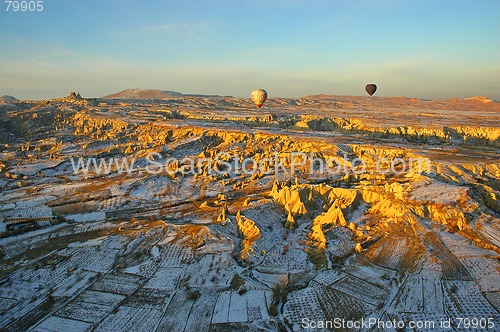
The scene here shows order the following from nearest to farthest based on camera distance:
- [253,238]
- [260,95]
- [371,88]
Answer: [253,238]
[371,88]
[260,95]

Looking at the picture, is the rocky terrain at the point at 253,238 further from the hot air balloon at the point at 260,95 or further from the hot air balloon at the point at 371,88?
the hot air balloon at the point at 260,95

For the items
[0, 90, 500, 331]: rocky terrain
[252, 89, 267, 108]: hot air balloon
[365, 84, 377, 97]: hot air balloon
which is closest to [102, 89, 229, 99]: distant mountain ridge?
[252, 89, 267, 108]: hot air balloon

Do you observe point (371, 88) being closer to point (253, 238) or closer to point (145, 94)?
point (253, 238)

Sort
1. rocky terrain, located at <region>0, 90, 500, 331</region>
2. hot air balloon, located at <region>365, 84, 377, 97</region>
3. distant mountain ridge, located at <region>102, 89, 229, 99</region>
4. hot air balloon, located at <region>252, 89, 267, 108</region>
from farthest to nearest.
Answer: distant mountain ridge, located at <region>102, 89, 229, 99</region>
hot air balloon, located at <region>252, 89, 267, 108</region>
hot air balloon, located at <region>365, 84, 377, 97</region>
rocky terrain, located at <region>0, 90, 500, 331</region>

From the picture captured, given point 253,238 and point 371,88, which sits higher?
point 371,88

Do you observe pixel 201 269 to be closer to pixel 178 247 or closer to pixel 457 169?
pixel 178 247

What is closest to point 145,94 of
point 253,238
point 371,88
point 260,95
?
point 260,95

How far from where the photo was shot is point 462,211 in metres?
16.6

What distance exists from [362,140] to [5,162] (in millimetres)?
32292

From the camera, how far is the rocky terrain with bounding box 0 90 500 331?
12.0 metres

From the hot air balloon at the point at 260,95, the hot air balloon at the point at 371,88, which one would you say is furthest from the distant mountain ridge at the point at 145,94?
the hot air balloon at the point at 371,88

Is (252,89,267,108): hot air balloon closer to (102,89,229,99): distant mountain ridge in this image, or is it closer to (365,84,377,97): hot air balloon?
(365,84,377,97): hot air balloon

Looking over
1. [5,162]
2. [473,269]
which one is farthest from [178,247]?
[5,162]

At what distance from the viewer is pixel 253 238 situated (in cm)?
1627
